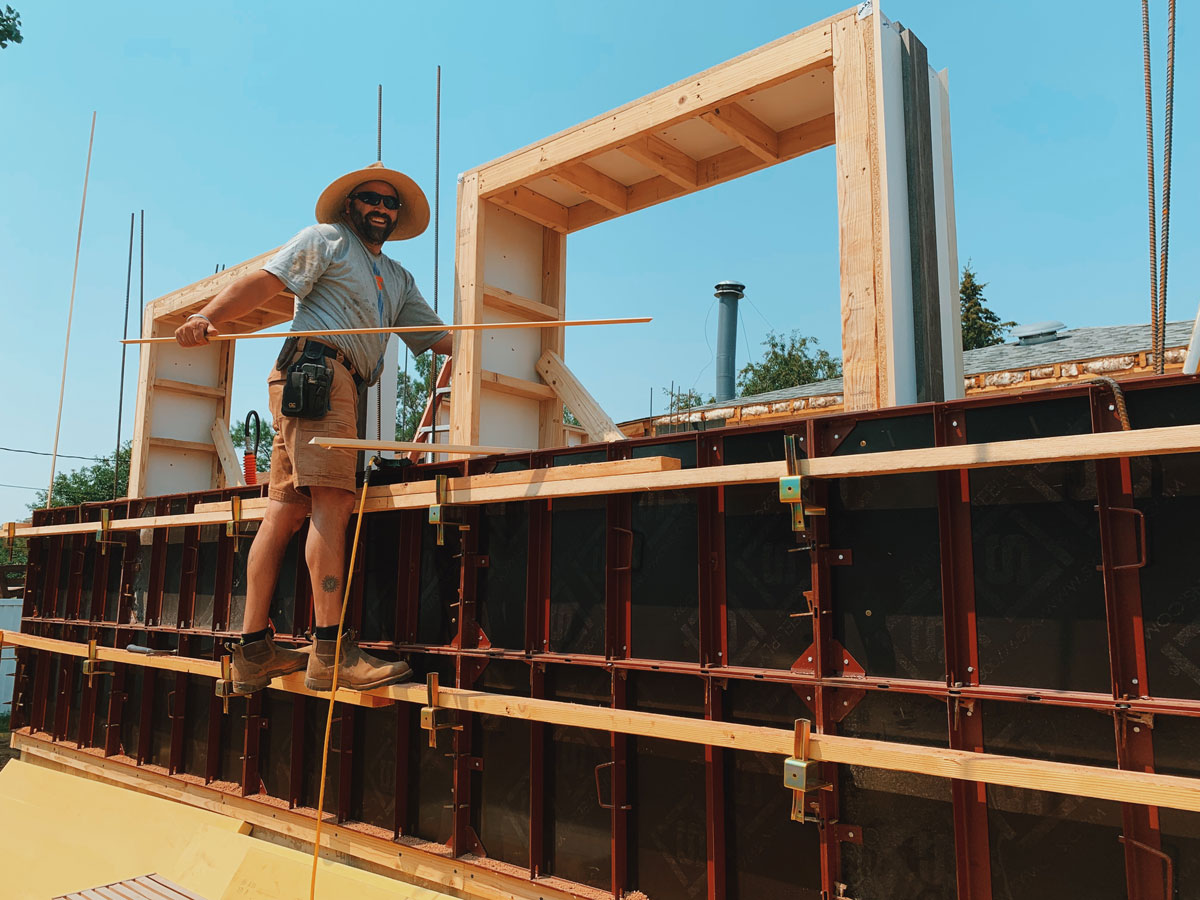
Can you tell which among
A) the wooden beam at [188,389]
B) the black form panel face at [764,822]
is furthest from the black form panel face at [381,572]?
the wooden beam at [188,389]

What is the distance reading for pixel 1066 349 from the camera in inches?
499

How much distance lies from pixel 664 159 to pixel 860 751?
13.9 ft

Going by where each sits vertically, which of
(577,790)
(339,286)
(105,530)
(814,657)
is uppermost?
(339,286)

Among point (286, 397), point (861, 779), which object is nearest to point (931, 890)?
point (861, 779)

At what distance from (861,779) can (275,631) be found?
4.33m

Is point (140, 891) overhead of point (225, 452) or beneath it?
beneath

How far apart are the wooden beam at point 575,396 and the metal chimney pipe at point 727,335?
23739 millimetres

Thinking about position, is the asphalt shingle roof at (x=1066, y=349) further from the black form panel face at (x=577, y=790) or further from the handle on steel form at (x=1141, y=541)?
the black form panel face at (x=577, y=790)

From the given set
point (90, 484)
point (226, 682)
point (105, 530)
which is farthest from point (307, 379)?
point (90, 484)

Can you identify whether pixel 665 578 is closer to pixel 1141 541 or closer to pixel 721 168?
pixel 1141 541

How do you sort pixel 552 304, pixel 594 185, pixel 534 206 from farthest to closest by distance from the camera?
pixel 552 304
pixel 534 206
pixel 594 185

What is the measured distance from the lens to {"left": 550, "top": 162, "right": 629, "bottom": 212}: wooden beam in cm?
605

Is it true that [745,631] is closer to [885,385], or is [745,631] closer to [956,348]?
[885,385]

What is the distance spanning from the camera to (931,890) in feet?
10.7
